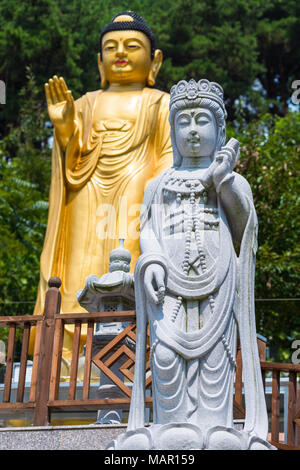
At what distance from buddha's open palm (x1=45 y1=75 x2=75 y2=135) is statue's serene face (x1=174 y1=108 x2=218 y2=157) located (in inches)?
181

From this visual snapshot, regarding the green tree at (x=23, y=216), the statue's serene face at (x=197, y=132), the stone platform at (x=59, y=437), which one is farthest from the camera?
the green tree at (x=23, y=216)

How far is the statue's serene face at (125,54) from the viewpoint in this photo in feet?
33.3

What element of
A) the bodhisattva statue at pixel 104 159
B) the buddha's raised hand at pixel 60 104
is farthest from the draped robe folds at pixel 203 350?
the buddha's raised hand at pixel 60 104

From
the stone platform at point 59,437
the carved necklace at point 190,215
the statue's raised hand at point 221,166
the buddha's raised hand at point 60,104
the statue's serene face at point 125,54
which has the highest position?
the statue's serene face at point 125,54

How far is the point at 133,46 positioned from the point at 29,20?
7.27 m

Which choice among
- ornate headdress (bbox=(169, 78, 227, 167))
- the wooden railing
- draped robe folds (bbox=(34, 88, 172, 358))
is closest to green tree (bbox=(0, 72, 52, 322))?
draped robe folds (bbox=(34, 88, 172, 358))

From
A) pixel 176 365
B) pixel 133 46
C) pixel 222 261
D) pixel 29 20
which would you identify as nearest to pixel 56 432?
pixel 176 365

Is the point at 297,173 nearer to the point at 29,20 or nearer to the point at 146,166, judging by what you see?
the point at 146,166

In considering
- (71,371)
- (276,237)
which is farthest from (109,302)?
(276,237)

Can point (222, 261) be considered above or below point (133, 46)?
below

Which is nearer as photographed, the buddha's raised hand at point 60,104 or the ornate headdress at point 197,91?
the ornate headdress at point 197,91

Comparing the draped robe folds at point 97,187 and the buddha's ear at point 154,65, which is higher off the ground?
the buddha's ear at point 154,65

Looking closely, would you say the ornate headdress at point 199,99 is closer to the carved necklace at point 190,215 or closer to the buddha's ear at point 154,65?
the carved necklace at point 190,215
